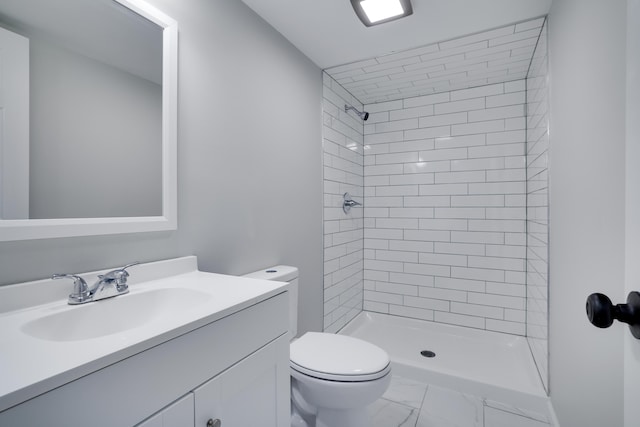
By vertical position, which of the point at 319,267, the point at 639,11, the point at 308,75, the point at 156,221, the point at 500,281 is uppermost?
the point at 308,75

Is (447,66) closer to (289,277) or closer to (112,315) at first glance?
(289,277)

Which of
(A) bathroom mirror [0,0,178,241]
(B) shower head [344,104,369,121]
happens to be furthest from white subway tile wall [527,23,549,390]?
(A) bathroom mirror [0,0,178,241]

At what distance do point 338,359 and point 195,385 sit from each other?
0.80 meters

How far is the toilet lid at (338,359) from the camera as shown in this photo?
126cm

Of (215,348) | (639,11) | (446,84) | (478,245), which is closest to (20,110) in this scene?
(215,348)

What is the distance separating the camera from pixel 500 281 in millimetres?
2428

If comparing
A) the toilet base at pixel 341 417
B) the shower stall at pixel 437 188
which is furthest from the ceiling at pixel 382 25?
the toilet base at pixel 341 417

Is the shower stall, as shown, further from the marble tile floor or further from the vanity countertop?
the vanity countertop

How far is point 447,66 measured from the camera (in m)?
2.18

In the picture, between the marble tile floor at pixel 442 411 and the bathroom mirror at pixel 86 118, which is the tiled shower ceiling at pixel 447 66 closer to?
the bathroom mirror at pixel 86 118

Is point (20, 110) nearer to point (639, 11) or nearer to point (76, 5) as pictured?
point (76, 5)

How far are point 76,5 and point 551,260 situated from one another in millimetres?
2279

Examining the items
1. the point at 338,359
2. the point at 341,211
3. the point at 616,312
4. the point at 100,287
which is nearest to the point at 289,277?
the point at 338,359

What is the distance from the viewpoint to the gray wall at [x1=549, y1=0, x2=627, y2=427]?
0.84 metres
